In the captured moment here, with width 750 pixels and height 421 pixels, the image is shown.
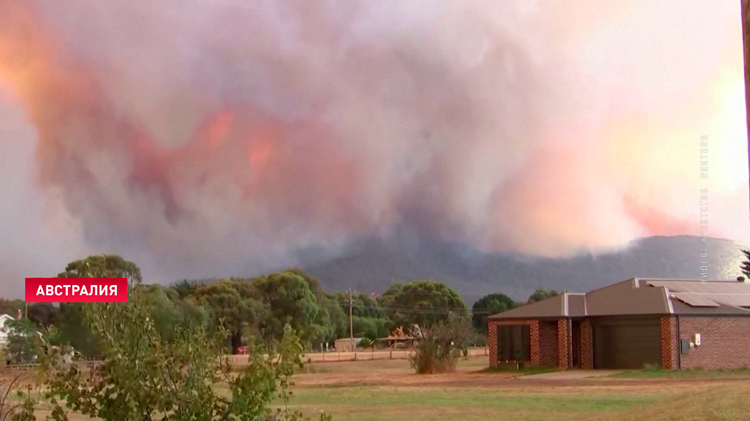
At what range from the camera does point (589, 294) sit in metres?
40.1

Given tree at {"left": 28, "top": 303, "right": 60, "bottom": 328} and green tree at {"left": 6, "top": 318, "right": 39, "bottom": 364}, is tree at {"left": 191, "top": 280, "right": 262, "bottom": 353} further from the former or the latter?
green tree at {"left": 6, "top": 318, "right": 39, "bottom": 364}

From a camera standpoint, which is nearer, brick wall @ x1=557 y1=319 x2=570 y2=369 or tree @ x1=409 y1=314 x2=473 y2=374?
brick wall @ x1=557 y1=319 x2=570 y2=369

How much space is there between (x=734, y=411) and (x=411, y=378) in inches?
969

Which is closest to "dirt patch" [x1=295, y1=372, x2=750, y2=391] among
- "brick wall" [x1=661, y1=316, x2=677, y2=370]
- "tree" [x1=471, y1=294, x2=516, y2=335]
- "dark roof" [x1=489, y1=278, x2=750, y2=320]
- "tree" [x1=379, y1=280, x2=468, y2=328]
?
"brick wall" [x1=661, y1=316, x2=677, y2=370]

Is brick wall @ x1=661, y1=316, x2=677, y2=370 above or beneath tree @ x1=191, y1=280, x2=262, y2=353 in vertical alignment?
beneath

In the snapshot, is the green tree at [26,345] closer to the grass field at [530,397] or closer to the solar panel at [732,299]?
the grass field at [530,397]

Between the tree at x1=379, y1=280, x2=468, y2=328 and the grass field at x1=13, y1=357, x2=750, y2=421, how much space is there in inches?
2295

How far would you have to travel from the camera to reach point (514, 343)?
40438 mm

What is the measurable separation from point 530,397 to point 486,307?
85.7m

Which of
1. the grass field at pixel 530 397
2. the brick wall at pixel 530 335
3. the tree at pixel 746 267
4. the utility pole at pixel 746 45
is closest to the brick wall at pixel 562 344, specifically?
the brick wall at pixel 530 335

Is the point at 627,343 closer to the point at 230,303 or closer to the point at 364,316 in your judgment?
the point at 230,303

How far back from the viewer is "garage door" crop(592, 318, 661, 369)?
35781 millimetres

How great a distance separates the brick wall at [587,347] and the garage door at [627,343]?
0.61 ft

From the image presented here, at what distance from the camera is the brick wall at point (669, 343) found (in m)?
34.6
